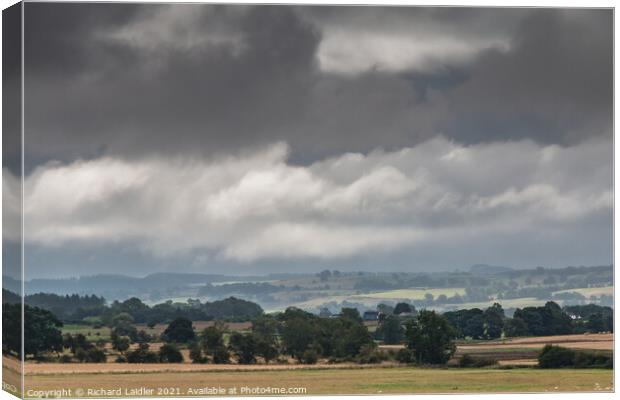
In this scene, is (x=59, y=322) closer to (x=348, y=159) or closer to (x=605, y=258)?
(x=348, y=159)

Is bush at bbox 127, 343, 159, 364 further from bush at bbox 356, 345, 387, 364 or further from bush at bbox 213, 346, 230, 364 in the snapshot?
bush at bbox 356, 345, 387, 364

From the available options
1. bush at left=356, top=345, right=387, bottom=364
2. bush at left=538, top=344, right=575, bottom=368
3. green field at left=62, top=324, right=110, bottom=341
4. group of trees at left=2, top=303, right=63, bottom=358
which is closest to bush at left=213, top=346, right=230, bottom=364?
green field at left=62, top=324, right=110, bottom=341

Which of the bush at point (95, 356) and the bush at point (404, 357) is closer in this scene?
the bush at point (95, 356)

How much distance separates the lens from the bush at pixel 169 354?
71.8 feet

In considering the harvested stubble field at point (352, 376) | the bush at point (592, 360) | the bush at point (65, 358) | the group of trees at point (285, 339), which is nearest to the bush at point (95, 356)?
the harvested stubble field at point (352, 376)

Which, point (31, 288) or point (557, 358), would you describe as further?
point (557, 358)

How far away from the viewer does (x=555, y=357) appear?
22688 millimetres

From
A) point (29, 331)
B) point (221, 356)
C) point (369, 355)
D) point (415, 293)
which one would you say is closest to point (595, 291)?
point (415, 293)

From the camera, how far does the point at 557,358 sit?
2267 centimetres

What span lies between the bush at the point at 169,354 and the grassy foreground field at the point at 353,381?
0.25m

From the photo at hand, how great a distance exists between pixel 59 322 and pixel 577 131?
801 centimetres

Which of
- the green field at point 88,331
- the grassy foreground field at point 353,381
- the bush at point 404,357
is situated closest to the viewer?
the grassy foreground field at point 353,381

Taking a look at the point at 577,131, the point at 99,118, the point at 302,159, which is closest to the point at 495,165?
the point at 577,131

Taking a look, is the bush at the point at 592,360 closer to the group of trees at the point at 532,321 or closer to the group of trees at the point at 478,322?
the group of trees at the point at 532,321
